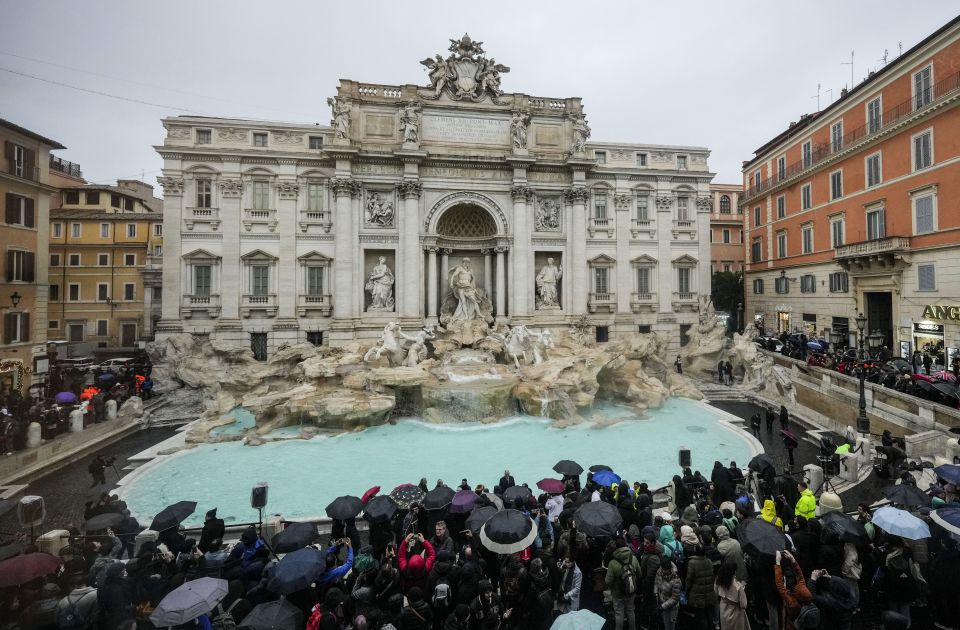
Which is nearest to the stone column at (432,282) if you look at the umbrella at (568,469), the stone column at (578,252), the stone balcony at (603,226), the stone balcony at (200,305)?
the stone column at (578,252)

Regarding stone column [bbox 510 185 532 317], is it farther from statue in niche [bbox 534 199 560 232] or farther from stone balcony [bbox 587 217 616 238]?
stone balcony [bbox 587 217 616 238]

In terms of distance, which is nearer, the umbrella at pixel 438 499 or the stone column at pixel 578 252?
the umbrella at pixel 438 499

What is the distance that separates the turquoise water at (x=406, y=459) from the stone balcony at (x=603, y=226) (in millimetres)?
13920

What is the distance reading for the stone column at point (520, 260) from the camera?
24.5m

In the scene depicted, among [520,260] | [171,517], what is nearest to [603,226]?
[520,260]

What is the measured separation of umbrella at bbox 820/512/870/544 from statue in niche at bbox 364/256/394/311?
2071 centimetres

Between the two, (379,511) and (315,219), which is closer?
(379,511)

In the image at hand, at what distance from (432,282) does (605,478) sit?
17.6m

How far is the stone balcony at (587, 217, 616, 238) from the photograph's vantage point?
26312mm

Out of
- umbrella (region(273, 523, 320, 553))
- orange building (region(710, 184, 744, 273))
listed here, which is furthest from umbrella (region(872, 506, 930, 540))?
orange building (region(710, 184, 744, 273))

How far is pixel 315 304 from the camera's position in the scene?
23422mm

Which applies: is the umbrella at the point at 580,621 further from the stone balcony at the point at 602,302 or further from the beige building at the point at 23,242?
the stone balcony at the point at 602,302

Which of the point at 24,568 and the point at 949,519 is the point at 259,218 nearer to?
the point at 24,568

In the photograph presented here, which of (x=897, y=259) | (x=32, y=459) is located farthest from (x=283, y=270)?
(x=897, y=259)
